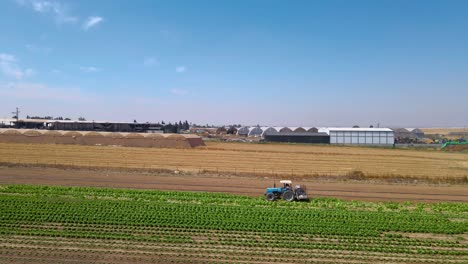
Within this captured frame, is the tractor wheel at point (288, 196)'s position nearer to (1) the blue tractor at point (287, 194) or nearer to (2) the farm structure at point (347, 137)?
(1) the blue tractor at point (287, 194)

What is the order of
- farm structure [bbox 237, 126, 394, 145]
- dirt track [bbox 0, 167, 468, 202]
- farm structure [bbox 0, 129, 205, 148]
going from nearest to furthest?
dirt track [bbox 0, 167, 468, 202], farm structure [bbox 0, 129, 205, 148], farm structure [bbox 237, 126, 394, 145]

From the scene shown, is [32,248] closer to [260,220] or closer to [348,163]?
[260,220]

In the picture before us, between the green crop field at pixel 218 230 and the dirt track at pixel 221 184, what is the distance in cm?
385

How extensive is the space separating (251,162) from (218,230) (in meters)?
27.5

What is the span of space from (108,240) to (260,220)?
752 cm

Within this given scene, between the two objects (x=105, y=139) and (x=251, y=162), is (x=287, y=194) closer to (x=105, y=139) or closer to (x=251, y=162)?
(x=251, y=162)

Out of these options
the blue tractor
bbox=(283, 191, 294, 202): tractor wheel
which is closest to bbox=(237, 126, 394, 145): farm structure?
the blue tractor

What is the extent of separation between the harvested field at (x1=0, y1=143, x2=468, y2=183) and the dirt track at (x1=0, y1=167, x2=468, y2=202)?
12.1 ft

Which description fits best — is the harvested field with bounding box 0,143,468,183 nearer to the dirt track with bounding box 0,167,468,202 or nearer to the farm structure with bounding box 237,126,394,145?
the dirt track with bounding box 0,167,468,202

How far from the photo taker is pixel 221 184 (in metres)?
30.0

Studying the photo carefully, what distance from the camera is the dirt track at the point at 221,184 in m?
27.3

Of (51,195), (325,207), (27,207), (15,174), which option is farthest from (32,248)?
(15,174)

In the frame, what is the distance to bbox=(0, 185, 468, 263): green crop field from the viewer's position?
13.8 metres

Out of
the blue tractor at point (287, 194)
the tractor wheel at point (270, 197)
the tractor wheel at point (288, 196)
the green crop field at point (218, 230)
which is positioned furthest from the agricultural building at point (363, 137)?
the tractor wheel at point (270, 197)
